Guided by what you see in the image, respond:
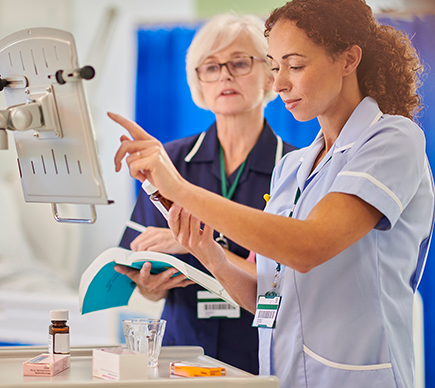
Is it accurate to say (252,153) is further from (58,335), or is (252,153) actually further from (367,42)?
(58,335)

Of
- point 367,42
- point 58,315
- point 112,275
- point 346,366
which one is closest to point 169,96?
point 112,275

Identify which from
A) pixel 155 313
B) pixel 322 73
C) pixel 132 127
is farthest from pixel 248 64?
pixel 155 313

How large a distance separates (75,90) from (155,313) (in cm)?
232

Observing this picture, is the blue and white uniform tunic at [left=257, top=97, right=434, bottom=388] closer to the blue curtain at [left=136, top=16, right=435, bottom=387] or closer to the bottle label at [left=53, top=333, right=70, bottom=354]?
the bottle label at [left=53, top=333, right=70, bottom=354]

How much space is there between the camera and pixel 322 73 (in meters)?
1.16

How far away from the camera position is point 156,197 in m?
1.12

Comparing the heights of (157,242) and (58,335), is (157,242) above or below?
above

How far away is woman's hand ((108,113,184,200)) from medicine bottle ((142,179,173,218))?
3cm

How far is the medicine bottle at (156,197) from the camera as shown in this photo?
107 centimetres

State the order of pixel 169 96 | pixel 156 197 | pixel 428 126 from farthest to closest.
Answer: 1. pixel 169 96
2. pixel 428 126
3. pixel 156 197

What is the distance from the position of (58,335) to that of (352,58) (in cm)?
95

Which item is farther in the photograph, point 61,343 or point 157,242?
point 157,242

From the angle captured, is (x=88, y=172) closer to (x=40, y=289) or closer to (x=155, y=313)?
(x=155, y=313)

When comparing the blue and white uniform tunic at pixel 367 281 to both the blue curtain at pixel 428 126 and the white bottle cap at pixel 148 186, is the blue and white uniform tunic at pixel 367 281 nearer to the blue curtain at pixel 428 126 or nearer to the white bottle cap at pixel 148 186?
the white bottle cap at pixel 148 186
